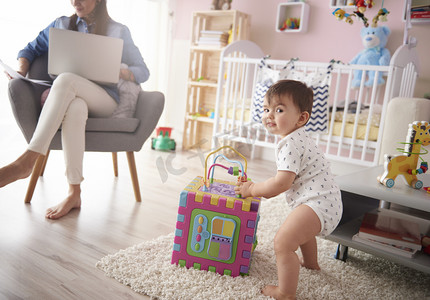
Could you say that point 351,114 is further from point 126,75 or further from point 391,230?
point 126,75

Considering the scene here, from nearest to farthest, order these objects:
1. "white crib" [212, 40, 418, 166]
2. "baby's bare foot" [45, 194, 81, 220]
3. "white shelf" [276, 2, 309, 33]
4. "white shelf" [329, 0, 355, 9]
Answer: "baby's bare foot" [45, 194, 81, 220] → "white crib" [212, 40, 418, 166] → "white shelf" [329, 0, 355, 9] → "white shelf" [276, 2, 309, 33]

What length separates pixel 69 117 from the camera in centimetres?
155

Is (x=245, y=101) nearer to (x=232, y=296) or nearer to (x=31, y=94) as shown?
(x=31, y=94)

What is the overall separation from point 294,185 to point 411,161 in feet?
1.59

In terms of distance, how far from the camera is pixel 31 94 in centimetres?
157

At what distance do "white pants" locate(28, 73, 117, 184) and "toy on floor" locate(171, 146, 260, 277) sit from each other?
0.63 m

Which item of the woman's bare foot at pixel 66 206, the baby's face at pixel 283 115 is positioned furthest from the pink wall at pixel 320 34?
the woman's bare foot at pixel 66 206

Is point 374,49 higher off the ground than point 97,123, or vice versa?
point 374,49

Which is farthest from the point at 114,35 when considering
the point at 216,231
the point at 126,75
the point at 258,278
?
the point at 258,278

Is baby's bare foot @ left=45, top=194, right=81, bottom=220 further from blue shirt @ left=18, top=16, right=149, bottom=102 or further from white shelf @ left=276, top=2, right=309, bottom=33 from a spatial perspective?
white shelf @ left=276, top=2, right=309, bottom=33

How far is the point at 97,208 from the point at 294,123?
3.36 ft

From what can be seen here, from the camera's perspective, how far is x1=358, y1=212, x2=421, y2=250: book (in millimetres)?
1205

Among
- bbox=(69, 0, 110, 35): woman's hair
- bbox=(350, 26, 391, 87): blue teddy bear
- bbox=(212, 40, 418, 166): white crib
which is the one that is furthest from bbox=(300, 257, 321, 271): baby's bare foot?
bbox=(350, 26, 391, 87): blue teddy bear

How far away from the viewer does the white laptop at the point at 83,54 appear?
5.32ft
